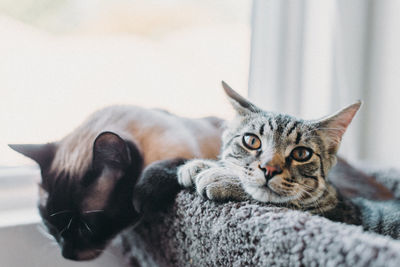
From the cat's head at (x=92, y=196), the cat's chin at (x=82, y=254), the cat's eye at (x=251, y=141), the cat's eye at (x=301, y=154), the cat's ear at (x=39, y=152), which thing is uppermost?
the cat's eye at (x=251, y=141)

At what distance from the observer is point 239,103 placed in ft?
2.84

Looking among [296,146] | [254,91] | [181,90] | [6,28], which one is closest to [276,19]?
[254,91]

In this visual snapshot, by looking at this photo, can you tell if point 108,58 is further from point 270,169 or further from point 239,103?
point 270,169

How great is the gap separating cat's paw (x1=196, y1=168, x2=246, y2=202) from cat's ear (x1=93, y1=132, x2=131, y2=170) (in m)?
0.17

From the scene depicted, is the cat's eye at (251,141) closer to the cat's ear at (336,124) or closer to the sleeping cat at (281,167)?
the sleeping cat at (281,167)

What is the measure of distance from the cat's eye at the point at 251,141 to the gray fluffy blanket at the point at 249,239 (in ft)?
0.51

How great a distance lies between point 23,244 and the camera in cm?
94

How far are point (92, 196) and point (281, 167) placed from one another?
1.31ft

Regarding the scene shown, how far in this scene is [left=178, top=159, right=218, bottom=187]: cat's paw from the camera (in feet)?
2.53

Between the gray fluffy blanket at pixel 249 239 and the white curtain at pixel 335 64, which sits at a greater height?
the white curtain at pixel 335 64

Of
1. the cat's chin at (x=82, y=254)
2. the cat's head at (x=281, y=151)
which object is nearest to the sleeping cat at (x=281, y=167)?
the cat's head at (x=281, y=151)

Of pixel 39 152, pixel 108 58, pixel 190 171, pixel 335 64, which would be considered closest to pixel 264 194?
pixel 190 171

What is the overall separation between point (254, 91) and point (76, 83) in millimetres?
601

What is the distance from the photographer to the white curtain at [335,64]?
1.32 metres
